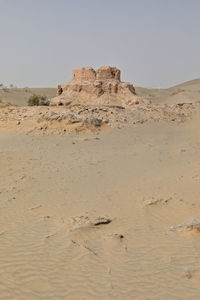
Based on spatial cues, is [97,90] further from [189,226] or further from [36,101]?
[189,226]

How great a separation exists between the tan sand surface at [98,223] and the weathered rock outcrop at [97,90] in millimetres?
7486

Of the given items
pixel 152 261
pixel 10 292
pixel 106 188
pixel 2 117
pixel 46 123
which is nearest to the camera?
pixel 10 292

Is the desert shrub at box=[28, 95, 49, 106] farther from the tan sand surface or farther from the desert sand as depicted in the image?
the tan sand surface

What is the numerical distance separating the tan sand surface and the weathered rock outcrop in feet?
24.6

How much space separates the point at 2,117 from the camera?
54.3 ft

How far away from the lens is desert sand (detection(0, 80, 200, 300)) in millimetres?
3887

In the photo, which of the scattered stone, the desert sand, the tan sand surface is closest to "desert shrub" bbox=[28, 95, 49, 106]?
the desert sand

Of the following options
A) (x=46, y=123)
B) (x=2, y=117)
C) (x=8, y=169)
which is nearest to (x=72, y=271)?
(x=8, y=169)

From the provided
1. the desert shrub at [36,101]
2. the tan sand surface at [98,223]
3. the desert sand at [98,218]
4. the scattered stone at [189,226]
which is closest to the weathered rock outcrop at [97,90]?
the desert shrub at [36,101]

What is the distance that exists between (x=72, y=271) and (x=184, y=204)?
3.35m

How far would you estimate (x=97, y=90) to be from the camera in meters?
19.0

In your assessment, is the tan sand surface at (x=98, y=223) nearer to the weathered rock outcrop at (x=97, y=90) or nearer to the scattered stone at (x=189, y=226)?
the scattered stone at (x=189, y=226)

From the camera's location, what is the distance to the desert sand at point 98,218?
389 cm

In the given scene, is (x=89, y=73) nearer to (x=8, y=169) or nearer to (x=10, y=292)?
(x=8, y=169)
